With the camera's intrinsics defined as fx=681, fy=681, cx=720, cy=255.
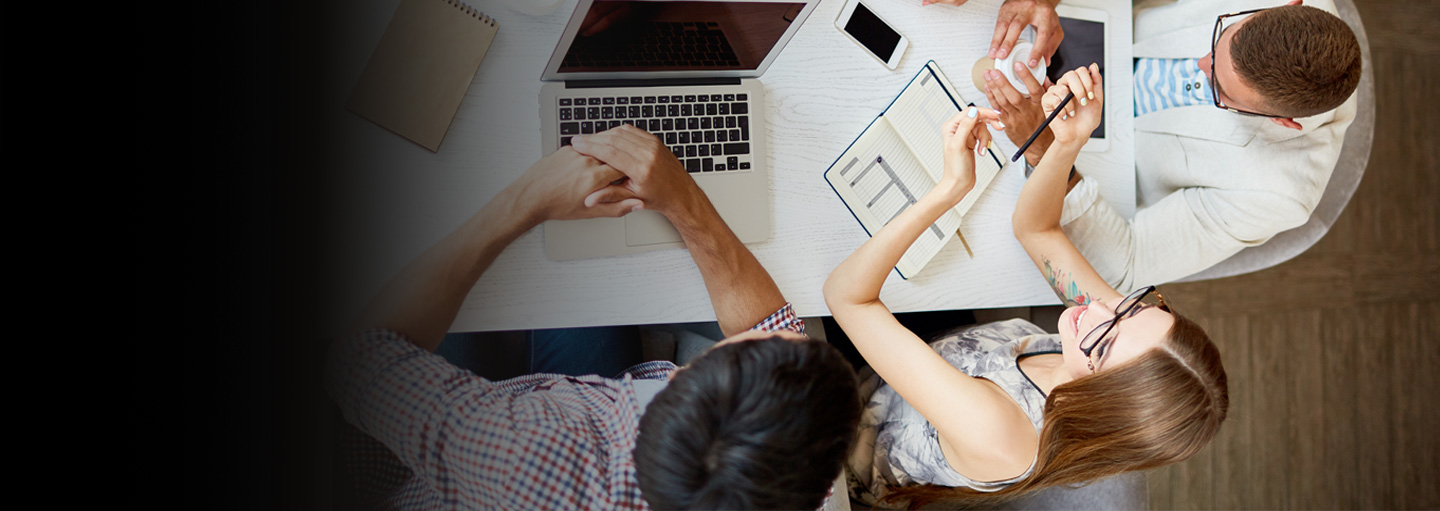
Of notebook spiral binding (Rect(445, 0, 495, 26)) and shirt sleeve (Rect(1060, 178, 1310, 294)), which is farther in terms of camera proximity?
shirt sleeve (Rect(1060, 178, 1310, 294))

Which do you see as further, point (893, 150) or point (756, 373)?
point (893, 150)

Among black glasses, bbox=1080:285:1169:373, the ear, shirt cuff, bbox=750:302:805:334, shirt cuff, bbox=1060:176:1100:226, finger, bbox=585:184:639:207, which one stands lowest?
black glasses, bbox=1080:285:1169:373

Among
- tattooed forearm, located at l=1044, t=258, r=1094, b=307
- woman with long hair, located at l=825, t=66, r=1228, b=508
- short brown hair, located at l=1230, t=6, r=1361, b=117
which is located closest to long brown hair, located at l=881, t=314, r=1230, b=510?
woman with long hair, located at l=825, t=66, r=1228, b=508

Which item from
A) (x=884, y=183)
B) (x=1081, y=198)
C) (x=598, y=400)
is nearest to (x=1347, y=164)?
(x=1081, y=198)

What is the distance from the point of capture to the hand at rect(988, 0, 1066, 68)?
3.45ft

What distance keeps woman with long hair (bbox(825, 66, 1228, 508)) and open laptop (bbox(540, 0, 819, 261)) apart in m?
0.22

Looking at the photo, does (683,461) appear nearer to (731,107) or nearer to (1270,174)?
(731,107)

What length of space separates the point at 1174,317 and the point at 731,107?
2.13 feet

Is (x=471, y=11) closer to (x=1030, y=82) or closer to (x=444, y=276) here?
(x=444, y=276)

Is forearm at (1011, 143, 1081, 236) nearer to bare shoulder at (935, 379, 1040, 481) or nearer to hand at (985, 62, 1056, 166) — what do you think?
hand at (985, 62, 1056, 166)

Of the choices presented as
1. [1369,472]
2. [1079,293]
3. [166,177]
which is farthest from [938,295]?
[1369,472]

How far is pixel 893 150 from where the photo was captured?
3.40 ft

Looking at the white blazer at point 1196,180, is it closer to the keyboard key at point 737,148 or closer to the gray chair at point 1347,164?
the gray chair at point 1347,164

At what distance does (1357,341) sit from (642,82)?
6.57ft
